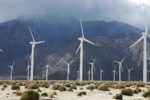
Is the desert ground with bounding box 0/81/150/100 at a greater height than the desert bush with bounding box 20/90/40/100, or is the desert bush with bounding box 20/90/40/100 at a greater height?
the desert bush with bounding box 20/90/40/100

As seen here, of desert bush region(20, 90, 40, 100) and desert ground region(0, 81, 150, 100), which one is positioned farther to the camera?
desert ground region(0, 81, 150, 100)

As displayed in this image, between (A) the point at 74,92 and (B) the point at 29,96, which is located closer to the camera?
(B) the point at 29,96

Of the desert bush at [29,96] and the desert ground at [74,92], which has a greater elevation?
the desert bush at [29,96]

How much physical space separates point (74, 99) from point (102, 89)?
15.3 metres

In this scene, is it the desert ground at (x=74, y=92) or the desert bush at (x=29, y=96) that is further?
the desert ground at (x=74, y=92)

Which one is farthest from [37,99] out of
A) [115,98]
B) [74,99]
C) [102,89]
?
[102,89]

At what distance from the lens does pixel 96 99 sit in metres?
32.6

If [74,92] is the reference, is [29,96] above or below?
above

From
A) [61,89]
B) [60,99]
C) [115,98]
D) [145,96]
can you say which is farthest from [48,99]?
[61,89]

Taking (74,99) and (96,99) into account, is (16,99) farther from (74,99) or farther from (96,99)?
(96,99)

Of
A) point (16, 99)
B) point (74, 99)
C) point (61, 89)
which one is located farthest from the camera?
point (61, 89)

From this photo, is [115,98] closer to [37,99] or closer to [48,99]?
[48,99]

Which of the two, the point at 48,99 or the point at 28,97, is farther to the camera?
the point at 48,99

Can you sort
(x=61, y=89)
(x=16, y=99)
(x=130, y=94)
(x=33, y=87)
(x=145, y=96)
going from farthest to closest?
(x=33, y=87), (x=61, y=89), (x=130, y=94), (x=145, y=96), (x=16, y=99)
